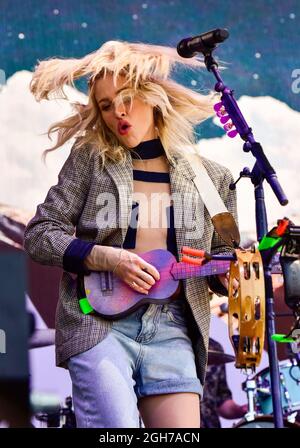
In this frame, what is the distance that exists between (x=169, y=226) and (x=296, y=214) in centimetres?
98

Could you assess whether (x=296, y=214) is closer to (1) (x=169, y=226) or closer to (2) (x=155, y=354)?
(1) (x=169, y=226)

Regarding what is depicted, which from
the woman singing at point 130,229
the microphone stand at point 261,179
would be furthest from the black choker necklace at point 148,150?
the microphone stand at point 261,179

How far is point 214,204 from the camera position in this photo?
282cm

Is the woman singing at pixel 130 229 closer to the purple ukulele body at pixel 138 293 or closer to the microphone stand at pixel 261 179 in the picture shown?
the purple ukulele body at pixel 138 293

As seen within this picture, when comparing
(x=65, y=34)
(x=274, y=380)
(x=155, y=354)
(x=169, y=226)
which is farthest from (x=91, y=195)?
(x=65, y=34)

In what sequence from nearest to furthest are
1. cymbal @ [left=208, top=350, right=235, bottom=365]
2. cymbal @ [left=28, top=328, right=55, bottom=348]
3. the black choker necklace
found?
the black choker necklace
cymbal @ [left=28, top=328, right=55, bottom=348]
cymbal @ [left=208, top=350, right=235, bottom=365]

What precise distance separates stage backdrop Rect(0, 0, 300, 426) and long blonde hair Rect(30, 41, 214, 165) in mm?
417

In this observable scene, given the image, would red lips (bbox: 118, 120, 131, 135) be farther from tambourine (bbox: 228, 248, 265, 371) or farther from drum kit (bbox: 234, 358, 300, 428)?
drum kit (bbox: 234, 358, 300, 428)

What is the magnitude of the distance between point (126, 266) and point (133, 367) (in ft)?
0.95

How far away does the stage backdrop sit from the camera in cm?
351

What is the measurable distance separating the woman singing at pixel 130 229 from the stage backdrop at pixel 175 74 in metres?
0.51

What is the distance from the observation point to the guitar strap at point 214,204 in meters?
2.77

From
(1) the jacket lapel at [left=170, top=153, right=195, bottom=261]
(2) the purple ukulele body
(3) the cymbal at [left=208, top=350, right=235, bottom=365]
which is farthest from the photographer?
(3) the cymbal at [left=208, top=350, right=235, bottom=365]

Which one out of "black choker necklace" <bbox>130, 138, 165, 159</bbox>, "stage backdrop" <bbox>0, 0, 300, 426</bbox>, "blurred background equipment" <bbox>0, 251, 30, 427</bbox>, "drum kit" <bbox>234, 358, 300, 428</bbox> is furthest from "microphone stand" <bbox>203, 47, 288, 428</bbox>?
"blurred background equipment" <bbox>0, 251, 30, 427</bbox>
